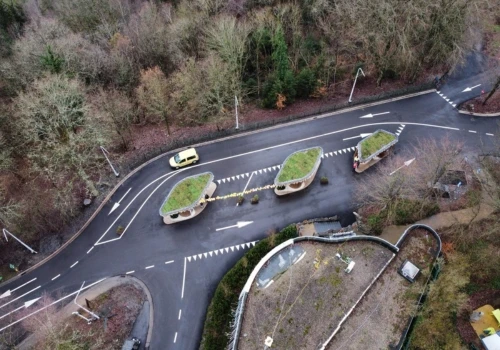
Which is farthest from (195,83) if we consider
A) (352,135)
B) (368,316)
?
(368,316)

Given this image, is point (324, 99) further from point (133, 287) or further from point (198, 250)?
point (133, 287)

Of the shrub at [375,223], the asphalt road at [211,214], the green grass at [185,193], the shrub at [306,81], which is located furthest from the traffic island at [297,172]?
the shrub at [306,81]

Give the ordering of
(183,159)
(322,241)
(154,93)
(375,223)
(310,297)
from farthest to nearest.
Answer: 1. (154,93)
2. (183,159)
3. (375,223)
4. (322,241)
5. (310,297)

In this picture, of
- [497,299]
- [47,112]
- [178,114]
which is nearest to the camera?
[497,299]

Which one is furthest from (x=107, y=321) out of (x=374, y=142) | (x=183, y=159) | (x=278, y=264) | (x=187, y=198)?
(x=374, y=142)

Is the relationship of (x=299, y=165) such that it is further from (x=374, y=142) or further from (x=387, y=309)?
(x=387, y=309)

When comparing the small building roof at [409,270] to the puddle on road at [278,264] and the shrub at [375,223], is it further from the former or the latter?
the puddle on road at [278,264]

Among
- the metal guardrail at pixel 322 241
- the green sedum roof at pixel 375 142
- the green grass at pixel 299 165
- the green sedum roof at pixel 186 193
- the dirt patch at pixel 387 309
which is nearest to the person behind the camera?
the dirt patch at pixel 387 309
